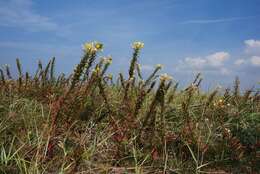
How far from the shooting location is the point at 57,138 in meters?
3.23

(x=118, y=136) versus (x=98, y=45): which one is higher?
(x=98, y=45)

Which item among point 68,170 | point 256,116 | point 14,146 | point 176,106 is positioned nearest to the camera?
point 68,170

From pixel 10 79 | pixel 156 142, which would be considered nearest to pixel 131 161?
pixel 156 142

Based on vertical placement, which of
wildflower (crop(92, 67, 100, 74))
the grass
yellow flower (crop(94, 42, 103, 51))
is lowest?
the grass

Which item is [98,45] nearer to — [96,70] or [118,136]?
[96,70]

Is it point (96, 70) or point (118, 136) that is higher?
point (96, 70)

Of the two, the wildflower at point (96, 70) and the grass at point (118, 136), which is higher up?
the wildflower at point (96, 70)

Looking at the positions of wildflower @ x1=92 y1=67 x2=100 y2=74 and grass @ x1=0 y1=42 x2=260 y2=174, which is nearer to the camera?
grass @ x1=0 y1=42 x2=260 y2=174

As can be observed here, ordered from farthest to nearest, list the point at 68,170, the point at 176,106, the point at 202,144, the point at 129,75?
1. the point at 176,106
2. the point at 129,75
3. the point at 202,144
4. the point at 68,170

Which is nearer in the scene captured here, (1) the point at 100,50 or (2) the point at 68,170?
(2) the point at 68,170

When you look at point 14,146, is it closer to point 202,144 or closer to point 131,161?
point 131,161

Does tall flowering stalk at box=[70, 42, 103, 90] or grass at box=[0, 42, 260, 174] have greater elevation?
tall flowering stalk at box=[70, 42, 103, 90]

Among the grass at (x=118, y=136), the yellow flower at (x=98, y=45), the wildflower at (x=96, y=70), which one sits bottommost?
the grass at (x=118, y=136)

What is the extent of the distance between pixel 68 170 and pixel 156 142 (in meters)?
0.91
